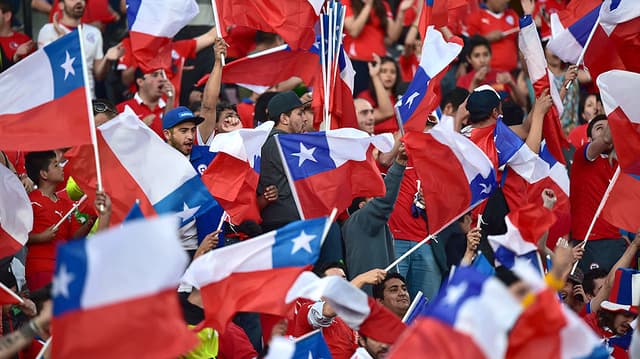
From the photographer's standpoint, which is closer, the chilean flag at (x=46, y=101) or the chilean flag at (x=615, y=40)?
the chilean flag at (x=46, y=101)

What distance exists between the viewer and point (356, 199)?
12.3 metres

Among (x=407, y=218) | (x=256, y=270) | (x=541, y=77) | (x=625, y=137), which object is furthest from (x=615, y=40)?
(x=256, y=270)

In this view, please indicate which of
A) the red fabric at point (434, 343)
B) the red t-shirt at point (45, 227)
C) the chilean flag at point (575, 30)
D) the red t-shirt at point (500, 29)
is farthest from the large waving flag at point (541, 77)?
the red fabric at point (434, 343)

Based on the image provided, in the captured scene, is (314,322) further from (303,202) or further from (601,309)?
(601,309)

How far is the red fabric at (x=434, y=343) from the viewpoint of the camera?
726 centimetres

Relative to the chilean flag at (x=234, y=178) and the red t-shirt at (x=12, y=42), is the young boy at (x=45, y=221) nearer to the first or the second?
the chilean flag at (x=234, y=178)

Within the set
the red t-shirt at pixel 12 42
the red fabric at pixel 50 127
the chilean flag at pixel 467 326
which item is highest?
the chilean flag at pixel 467 326

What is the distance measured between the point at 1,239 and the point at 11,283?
0.40 meters

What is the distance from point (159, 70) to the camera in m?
13.0

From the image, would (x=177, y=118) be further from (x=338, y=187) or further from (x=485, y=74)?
(x=485, y=74)

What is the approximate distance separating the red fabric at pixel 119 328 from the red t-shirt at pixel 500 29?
9.17m

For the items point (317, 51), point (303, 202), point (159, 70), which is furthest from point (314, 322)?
point (159, 70)

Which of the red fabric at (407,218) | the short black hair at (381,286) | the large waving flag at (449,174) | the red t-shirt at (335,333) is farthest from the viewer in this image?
the red fabric at (407,218)

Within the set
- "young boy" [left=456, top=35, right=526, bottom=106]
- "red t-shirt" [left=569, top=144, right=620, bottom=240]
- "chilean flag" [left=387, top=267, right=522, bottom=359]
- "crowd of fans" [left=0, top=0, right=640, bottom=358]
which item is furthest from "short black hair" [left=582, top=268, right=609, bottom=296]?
"chilean flag" [left=387, top=267, right=522, bottom=359]
